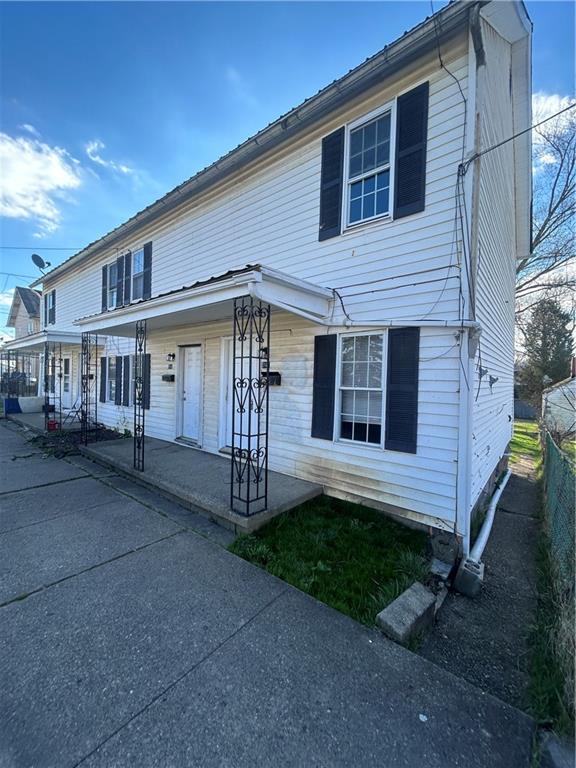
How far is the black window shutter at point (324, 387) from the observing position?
4.84 m

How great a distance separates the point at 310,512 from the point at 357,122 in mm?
5399

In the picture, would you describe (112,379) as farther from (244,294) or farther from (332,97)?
(332,97)

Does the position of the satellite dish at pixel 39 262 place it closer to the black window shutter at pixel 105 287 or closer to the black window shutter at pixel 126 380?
the black window shutter at pixel 105 287

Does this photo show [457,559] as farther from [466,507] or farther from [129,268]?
[129,268]

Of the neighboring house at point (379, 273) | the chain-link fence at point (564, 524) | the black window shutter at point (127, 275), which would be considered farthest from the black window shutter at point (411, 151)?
the black window shutter at point (127, 275)

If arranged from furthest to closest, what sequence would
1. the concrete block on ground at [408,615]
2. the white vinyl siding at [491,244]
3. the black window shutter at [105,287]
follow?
the black window shutter at [105,287]
the white vinyl siding at [491,244]
the concrete block on ground at [408,615]

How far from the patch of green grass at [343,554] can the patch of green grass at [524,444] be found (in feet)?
26.2

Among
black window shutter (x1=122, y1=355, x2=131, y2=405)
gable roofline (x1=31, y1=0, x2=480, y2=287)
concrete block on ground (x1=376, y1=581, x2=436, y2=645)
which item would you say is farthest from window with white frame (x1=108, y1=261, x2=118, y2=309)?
concrete block on ground (x1=376, y1=581, x2=436, y2=645)

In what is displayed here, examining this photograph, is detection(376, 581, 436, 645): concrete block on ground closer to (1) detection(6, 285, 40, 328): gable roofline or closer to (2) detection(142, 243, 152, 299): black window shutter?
(2) detection(142, 243, 152, 299): black window shutter

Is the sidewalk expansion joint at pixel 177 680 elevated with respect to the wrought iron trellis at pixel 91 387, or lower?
lower

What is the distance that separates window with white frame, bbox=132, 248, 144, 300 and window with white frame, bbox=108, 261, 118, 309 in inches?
45.8

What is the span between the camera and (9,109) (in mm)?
8039

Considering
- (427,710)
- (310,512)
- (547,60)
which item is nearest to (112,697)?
(427,710)

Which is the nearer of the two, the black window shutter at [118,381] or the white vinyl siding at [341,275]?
the white vinyl siding at [341,275]
